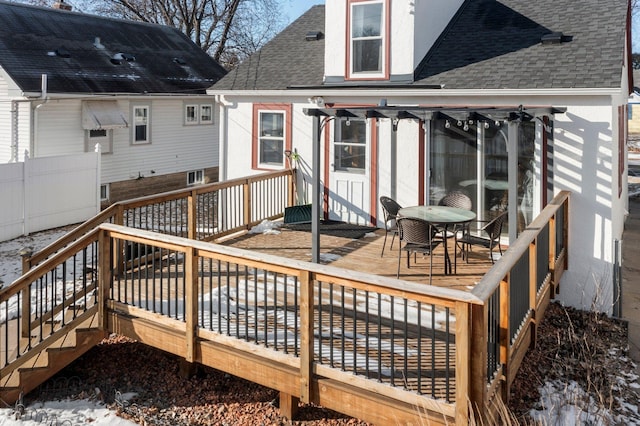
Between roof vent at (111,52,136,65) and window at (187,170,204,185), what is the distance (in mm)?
4136

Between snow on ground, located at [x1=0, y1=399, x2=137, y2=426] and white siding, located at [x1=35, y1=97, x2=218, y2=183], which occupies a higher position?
white siding, located at [x1=35, y1=97, x2=218, y2=183]

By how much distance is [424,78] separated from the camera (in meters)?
9.52

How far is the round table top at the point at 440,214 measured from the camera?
7324mm

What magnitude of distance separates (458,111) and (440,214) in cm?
138

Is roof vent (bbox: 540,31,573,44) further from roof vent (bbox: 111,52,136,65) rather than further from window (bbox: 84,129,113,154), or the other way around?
roof vent (bbox: 111,52,136,65)

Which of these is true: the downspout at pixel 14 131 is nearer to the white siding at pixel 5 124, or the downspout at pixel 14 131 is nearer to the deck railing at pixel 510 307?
the white siding at pixel 5 124

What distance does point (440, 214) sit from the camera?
Result: 7.71 m

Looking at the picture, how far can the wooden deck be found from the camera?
726cm

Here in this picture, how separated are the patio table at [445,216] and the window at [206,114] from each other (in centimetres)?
1344

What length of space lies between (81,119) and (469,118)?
39.3 feet

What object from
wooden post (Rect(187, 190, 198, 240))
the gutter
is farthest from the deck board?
the gutter

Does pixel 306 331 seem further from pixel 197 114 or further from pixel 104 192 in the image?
pixel 197 114

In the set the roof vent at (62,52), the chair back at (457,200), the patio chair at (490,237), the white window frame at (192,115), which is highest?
the roof vent at (62,52)

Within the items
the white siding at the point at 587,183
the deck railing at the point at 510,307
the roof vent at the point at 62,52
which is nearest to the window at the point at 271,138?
the white siding at the point at 587,183
